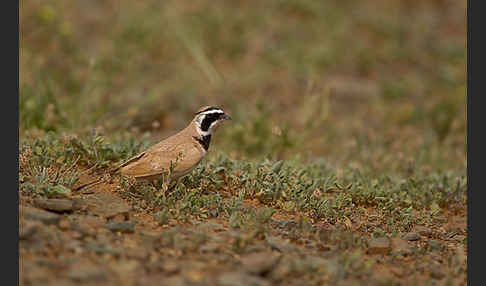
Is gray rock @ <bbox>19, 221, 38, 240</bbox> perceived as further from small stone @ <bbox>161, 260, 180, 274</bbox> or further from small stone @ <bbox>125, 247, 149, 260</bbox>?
small stone @ <bbox>161, 260, 180, 274</bbox>

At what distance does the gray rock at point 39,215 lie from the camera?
12.7 ft

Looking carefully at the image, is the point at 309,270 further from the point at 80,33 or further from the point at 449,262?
the point at 80,33

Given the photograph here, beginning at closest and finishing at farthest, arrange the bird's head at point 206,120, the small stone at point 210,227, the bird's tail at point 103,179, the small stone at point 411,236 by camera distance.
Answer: the small stone at point 210,227, the small stone at point 411,236, the bird's tail at point 103,179, the bird's head at point 206,120

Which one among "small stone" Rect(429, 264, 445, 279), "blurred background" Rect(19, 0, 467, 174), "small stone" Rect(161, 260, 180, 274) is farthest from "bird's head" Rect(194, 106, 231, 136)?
"small stone" Rect(429, 264, 445, 279)

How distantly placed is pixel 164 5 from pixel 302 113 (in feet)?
15.9

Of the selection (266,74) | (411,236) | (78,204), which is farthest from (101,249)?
(266,74)

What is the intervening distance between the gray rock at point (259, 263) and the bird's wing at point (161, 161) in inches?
55.7

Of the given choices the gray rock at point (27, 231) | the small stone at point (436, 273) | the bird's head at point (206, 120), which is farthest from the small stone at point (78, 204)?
the small stone at point (436, 273)

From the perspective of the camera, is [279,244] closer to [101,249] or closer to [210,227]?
[210,227]

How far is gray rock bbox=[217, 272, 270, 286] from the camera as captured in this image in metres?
3.27

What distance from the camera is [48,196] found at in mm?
4449

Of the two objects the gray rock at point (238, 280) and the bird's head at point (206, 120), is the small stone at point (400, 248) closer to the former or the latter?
the gray rock at point (238, 280)

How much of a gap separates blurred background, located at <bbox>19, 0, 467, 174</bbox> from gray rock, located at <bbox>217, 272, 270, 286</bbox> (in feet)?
11.8

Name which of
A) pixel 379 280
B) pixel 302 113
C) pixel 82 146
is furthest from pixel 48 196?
pixel 302 113
